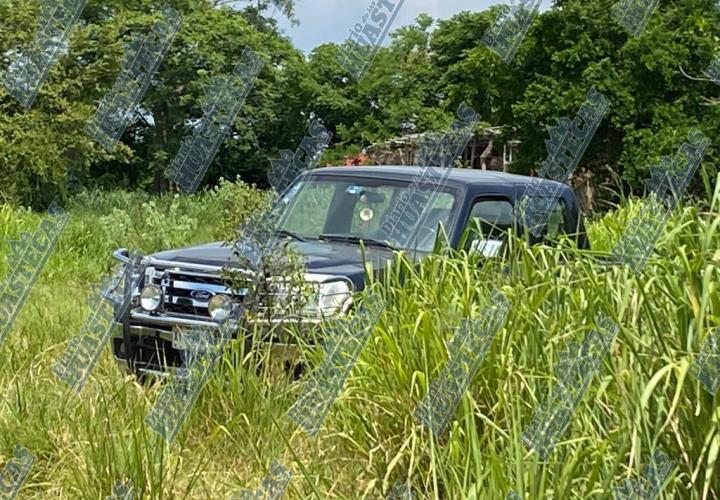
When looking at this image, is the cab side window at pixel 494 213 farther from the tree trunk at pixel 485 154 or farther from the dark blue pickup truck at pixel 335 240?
the tree trunk at pixel 485 154

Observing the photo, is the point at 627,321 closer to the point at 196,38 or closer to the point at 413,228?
the point at 413,228

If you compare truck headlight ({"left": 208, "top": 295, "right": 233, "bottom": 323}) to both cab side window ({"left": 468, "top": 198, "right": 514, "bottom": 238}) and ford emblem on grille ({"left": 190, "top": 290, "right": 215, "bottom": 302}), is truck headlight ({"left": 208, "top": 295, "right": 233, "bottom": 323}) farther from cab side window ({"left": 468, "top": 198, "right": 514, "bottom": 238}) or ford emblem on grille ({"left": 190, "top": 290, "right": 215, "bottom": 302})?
cab side window ({"left": 468, "top": 198, "right": 514, "bottom": 238})

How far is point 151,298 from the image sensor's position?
4.95 metres

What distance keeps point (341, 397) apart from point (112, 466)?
95cm

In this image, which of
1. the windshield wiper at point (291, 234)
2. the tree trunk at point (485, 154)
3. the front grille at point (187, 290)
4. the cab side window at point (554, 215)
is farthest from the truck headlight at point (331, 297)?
the tree trunk at point (485, 154)

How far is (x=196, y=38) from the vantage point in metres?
28.4

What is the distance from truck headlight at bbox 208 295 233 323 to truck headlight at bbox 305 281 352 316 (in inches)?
16.8

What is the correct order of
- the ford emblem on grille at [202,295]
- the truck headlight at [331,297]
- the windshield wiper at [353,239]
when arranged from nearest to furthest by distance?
the truck headlight at [331,297] < the ford emblem on grille at [202,295] < the windshield wiper at [353,239]

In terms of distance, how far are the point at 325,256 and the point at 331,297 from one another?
44cm

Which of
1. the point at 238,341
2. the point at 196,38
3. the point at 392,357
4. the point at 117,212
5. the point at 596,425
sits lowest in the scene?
the point at 117,212

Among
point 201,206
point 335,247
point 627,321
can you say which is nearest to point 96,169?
point 201,206

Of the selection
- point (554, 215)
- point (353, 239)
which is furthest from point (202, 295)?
point (554, 215)

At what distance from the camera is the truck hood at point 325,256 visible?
474 cm

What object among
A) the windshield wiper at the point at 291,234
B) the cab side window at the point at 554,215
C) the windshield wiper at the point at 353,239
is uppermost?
the cab side window at the point at 554,215
